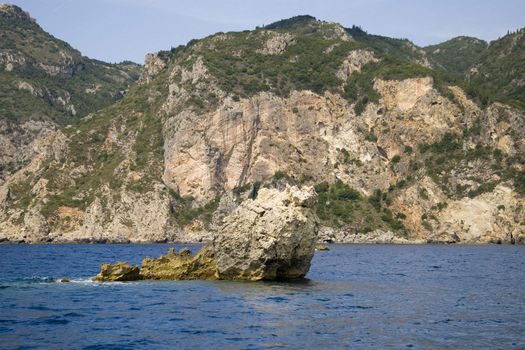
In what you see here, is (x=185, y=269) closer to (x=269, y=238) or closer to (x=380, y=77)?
(x=269, y=238)

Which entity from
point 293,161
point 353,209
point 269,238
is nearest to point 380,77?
point 293,161

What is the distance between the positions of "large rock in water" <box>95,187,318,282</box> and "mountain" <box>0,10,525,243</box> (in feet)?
353

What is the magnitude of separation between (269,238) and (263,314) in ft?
46.6

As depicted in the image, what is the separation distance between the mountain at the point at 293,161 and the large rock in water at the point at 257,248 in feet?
353

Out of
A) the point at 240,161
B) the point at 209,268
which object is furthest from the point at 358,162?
the point at 209,268

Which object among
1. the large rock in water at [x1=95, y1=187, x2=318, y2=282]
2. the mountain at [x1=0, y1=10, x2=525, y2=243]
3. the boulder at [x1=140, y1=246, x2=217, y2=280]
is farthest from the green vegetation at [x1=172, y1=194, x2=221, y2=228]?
the large rock in water at [x1=95, y1=187, x2=318, y2=282]

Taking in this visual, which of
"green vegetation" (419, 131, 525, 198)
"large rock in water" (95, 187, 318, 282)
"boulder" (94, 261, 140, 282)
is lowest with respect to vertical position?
"boulder" (94, 261, 140, 282)

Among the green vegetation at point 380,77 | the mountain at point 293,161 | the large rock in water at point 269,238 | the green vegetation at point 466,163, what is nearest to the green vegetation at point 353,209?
the mountain at point 293,161

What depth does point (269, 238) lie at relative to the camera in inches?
1861

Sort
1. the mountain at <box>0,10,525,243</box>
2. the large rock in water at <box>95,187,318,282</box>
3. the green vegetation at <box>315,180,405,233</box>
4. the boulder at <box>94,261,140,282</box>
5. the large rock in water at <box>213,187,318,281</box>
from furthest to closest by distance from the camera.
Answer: the green vegetation at <box>315,180,405,233</box>
the mountain at <box>0,10,525,243</box>
the boulder at <box>94,261,140,282</box>
the large rock in water at <box>95,187,318,282</box>
the large rock in water at <box>213,187,318,281</box>

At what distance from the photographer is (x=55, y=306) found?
35.7m

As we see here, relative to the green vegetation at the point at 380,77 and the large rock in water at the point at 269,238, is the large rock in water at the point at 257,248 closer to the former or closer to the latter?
the large rock in water at the point at 269,238

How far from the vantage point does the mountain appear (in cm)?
15888

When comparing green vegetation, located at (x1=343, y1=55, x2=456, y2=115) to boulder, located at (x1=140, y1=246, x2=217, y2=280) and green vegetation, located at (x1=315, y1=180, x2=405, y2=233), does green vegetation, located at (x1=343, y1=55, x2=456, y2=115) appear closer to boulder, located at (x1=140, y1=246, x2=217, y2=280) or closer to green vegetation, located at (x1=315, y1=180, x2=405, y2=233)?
green vegetation, located at (x1=315, y1=180, x2=405, y2=233)
